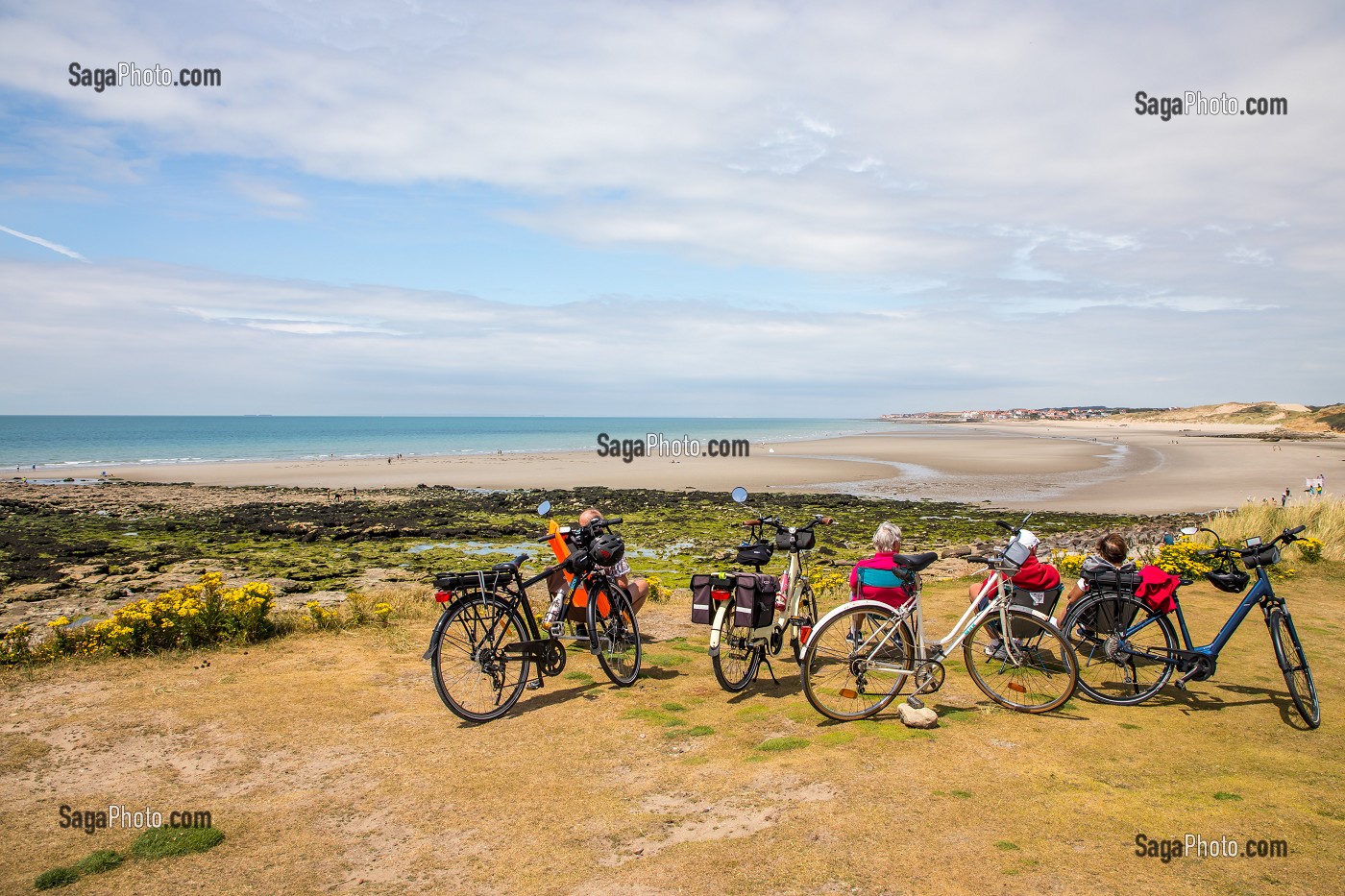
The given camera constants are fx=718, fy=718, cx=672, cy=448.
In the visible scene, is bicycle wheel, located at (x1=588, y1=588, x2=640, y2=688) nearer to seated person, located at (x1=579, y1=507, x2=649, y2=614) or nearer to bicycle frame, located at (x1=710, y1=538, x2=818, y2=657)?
seated person, located at (x1=579, y1=507, x2=649, y2=614)

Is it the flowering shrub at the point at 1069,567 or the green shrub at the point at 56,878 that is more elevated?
the flowering shrub at the point at 1069,567

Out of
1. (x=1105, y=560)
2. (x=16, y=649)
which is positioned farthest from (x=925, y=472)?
(x=16, y=649)

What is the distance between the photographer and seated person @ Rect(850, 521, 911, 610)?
6379 mm

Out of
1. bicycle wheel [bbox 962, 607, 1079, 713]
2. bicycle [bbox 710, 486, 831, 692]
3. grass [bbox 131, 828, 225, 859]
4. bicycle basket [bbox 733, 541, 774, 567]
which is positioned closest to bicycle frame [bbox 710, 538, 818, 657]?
bicycle [bbox 710, 486, 831, 692]

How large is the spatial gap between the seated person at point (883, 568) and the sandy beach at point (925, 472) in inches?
1011

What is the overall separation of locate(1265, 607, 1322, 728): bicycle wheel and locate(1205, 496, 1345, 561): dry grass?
7578 mm

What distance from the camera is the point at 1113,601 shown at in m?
6.16

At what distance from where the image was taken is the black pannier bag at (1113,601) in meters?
6.09

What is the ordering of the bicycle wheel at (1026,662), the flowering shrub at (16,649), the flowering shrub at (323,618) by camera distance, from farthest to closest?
the flowering shrub at (323,618) → the flowering shrub at (16,649) → the bicycle wheel at (1026,662)

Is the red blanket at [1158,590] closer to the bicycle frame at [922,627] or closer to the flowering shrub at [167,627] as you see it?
the bicycle frame at [922,627]

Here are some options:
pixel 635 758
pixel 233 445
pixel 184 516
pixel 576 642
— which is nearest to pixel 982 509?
pixel 576 642

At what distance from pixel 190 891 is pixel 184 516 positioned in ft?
94.7

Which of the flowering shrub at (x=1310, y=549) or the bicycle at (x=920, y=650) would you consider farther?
the flowering shrub at (x=1310, y=549)

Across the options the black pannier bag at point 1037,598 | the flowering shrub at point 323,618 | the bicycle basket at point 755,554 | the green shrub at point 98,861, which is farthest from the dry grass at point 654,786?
the flowering shrub at point 323,618
